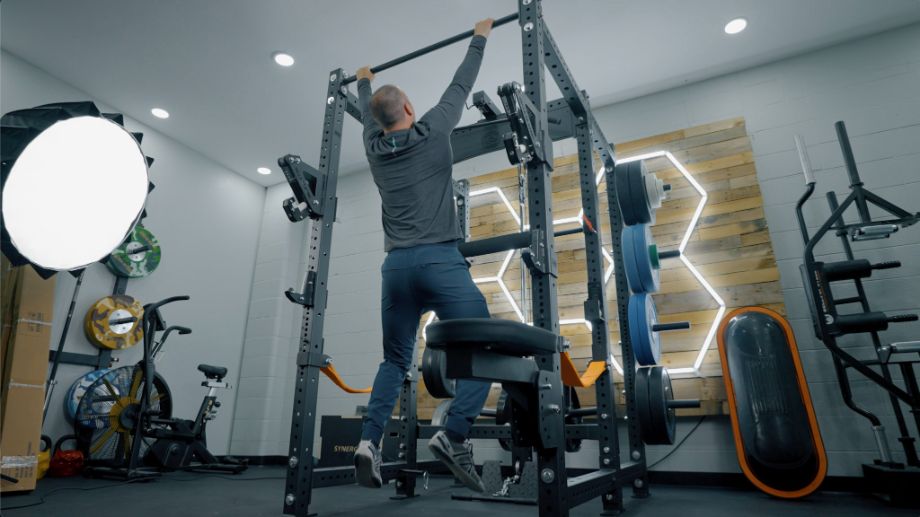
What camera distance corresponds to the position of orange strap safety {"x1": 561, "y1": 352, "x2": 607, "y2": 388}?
1.90 m

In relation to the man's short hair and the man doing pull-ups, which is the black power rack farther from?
the man's short hair

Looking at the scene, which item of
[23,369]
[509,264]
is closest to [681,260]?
[509,264]

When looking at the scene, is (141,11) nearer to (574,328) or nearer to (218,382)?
(218,382)

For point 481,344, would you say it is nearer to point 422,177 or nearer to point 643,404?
point 422,177

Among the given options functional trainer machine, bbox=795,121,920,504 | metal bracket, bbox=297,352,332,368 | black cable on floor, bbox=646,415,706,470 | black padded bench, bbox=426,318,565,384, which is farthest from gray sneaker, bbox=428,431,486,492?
functional trainer machine, bbox=795,121,920,504

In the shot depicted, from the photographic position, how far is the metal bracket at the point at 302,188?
2.36m

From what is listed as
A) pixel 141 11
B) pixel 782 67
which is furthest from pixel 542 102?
pixel 141 11

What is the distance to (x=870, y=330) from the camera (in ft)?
8.61

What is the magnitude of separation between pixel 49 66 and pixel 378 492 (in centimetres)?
418

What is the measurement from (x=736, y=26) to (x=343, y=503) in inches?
154

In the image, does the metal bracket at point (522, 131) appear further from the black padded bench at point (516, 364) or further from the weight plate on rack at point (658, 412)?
the weight plate on rack at point (658, 412)

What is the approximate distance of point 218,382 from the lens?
13.8ft

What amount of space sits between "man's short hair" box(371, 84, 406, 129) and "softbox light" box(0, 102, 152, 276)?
2.57 meters

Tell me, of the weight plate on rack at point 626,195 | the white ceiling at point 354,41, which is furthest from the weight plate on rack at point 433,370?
the white ceiling at point 354,41
